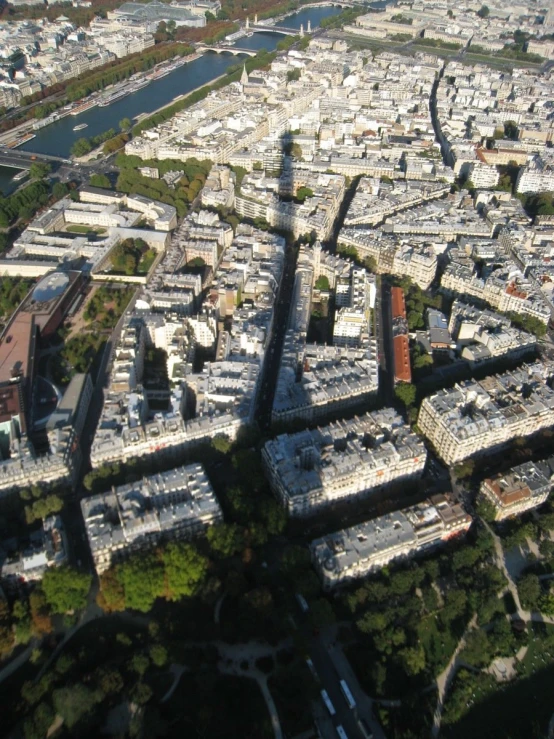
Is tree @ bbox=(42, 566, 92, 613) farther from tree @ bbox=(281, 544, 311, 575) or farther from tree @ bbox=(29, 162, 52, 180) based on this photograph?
tree @ bbox=(29, 162, 52, 180)

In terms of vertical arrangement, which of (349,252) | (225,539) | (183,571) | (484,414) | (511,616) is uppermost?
(349,252)

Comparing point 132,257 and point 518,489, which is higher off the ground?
point 132,257

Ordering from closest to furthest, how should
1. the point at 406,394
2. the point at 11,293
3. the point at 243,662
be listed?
the point at 243,662 → the point at 406,394 → the point at 11,293

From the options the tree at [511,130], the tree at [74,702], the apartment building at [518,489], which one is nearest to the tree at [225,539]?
the tree at [74,702]

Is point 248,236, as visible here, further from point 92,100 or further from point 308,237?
point 92,100

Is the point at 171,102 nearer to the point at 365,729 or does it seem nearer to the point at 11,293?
the point at 11,293

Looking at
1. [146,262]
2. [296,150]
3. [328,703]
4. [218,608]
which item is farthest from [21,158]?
[328,703]
